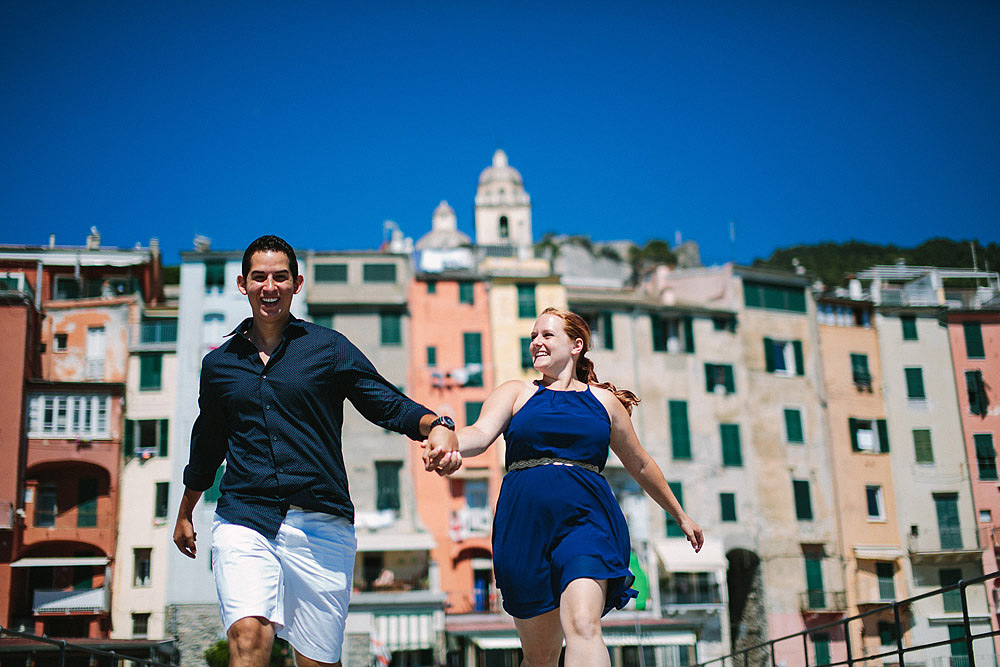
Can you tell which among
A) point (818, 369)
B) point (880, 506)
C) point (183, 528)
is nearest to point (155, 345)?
point (818, 369)

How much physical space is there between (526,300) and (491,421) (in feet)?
133

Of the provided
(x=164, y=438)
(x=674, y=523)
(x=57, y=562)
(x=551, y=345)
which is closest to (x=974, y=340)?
(x=674, y=523)

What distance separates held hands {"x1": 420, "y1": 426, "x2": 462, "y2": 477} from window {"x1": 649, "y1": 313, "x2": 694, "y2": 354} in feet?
137

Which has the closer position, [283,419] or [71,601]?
[283,419]

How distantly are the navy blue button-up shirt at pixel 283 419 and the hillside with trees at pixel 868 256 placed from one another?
169ft

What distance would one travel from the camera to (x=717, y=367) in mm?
46969

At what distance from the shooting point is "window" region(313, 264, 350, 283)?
1769 inches

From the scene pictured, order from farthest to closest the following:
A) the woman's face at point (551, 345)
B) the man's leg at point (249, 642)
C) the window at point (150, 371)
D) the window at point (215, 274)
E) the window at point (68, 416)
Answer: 1. the window at point (215, 274)
2. the window at point (150, 371)
3. the window at point (68, 416)
4. the woman's face at point (551, 345)
5. the man's leg at point (249, 642)

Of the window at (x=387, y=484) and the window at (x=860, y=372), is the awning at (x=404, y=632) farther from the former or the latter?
the window at (x=860, y=372)

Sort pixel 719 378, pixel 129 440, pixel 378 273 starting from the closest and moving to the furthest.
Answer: pixel 129 440, pixel 378 273, pixel 719 378

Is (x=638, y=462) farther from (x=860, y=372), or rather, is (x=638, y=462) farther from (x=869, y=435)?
(x=860, y=372)

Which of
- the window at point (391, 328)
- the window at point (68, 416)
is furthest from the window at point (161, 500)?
the window at point (391, 328)

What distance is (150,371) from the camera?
4288 centimetres

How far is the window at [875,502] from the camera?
47000mm
